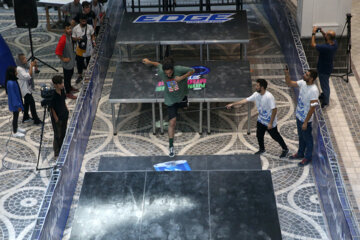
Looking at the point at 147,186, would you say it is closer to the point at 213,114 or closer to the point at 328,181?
the point at 328,181

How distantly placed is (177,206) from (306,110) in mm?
2671

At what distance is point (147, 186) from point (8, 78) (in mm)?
3620

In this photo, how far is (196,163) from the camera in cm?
812

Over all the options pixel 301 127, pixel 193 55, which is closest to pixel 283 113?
pixel 301 127

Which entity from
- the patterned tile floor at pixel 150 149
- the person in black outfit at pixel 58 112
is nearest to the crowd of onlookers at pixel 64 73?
the person in black outfit at pixel 58 112

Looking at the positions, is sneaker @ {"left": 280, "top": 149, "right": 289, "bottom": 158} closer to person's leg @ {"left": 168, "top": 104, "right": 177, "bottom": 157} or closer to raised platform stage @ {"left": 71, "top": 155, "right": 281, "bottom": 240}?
person's leg @ {"left": 168, "top": 104, "right": 177, "bottom": 157}

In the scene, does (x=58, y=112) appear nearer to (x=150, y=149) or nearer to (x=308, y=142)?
(x=150, y=149)

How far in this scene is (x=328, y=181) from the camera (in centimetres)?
739

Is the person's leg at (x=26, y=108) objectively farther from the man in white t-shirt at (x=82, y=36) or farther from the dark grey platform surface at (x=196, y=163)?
the dark grey platform surface at (x=196, y=163)

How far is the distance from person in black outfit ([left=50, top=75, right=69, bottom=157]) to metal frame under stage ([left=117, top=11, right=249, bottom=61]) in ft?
8.44

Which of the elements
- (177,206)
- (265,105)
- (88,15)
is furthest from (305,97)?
(88,15)

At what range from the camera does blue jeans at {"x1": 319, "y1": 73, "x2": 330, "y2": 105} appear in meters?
10.2

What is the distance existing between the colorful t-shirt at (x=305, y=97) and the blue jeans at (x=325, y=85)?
1.93 m

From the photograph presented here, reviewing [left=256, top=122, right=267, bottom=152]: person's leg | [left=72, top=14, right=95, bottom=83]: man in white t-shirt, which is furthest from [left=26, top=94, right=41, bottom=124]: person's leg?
[left=256, top=122, right=267, bottom=152]: person's leg
